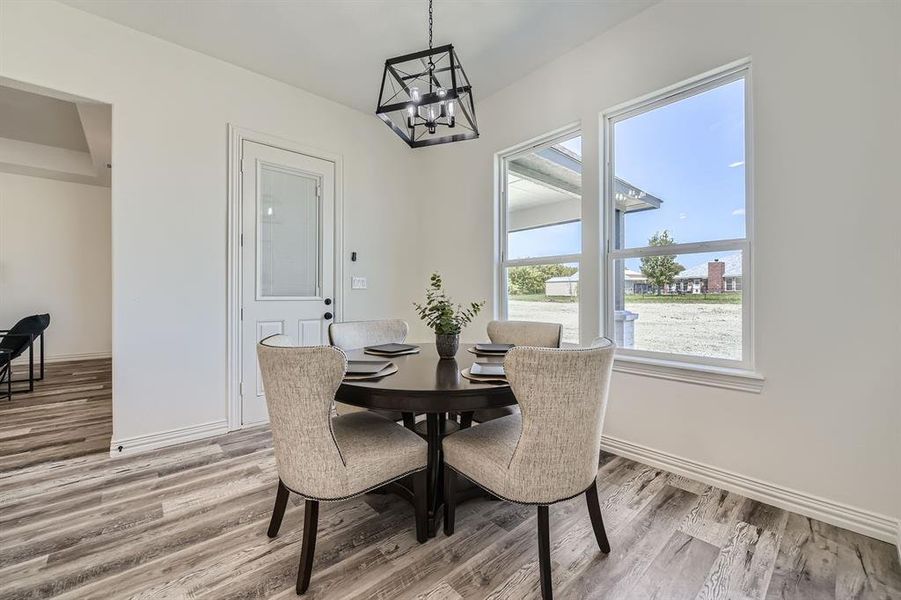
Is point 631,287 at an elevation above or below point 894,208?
below

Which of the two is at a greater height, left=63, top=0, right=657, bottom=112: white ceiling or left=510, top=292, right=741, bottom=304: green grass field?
left=63, top=0, right=657, bottom=112: white ceiling

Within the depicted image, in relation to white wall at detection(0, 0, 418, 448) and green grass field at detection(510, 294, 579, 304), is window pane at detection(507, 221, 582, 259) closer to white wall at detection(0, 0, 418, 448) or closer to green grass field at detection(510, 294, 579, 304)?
green grass field at detection(510, 294, 579, 304)

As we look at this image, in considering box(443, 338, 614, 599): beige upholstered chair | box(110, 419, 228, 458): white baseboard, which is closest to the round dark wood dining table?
box(443, 338, 614, 599): beige upholstered chair

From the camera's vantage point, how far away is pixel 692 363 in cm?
220

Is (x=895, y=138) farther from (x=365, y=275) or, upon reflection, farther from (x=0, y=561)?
(x=0, y=561)

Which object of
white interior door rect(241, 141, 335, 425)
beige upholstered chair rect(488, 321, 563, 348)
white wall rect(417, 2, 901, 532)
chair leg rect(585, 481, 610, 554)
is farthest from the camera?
white interior door rect(241, 141, 335, 425)

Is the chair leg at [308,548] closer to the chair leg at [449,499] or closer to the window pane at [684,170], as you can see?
the chair leg at [449,499]

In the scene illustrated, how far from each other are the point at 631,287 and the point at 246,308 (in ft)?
9.70

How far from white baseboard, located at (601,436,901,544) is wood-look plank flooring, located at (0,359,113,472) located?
143 inches

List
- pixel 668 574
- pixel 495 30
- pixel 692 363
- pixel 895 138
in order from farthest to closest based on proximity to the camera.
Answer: pixel 495 30 < pixel 692 363 < pixel 895 138 < pixel 668 574

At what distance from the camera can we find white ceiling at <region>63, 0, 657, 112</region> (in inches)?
91.0

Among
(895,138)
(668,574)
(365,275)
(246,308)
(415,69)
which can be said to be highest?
(415,69)

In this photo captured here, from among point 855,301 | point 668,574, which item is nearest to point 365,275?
point 668,574

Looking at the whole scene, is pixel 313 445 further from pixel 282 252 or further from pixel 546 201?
pixel 546 201
